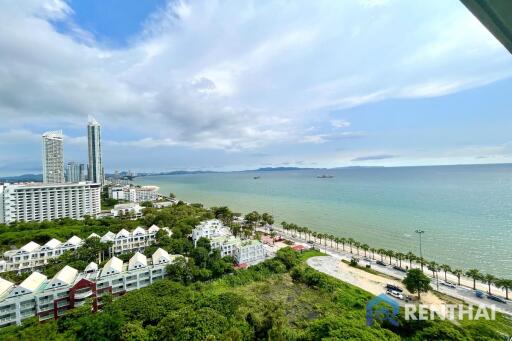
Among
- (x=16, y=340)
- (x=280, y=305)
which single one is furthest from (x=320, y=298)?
(x=16, y=340)

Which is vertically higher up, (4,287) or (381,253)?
(4,287)

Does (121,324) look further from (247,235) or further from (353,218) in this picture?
(353,218)

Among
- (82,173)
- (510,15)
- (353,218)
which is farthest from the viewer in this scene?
(82,173)

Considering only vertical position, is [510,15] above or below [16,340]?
above

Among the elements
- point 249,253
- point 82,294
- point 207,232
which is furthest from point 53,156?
point 249,253

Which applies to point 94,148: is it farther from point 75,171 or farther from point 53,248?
point 53,248

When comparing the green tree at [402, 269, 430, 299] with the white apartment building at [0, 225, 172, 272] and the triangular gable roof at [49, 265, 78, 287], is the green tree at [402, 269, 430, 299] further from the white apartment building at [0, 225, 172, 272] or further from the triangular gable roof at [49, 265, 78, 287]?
the white apartment building at [0, 225, 172, 272]

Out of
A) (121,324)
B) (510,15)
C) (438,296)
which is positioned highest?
(510,15)
